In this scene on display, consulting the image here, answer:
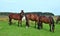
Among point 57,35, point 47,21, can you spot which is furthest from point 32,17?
point 57,35

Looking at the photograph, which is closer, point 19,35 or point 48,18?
point 19,35

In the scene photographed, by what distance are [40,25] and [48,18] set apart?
1.38 m

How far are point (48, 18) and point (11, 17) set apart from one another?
6.04m

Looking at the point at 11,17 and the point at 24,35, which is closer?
the point at 24,35

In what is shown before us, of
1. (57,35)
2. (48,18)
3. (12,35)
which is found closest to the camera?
(12,35)

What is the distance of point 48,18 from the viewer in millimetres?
25125

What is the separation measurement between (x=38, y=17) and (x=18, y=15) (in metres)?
2.84

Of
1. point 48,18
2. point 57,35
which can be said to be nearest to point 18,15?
point 48,18

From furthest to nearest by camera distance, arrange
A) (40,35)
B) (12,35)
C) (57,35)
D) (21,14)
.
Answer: (21,14)
(57,35)
(40,35)
(12,35)

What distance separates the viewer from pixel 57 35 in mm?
20531

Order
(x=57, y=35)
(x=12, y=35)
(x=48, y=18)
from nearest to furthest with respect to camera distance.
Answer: (x=12, y=35) → (x=57, y=35) → (x=48, y=18)

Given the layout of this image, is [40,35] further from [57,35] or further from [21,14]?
[21,14]

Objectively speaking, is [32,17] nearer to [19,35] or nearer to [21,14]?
[21,14]

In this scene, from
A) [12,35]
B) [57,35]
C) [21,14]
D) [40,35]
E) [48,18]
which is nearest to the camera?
[12,35]
